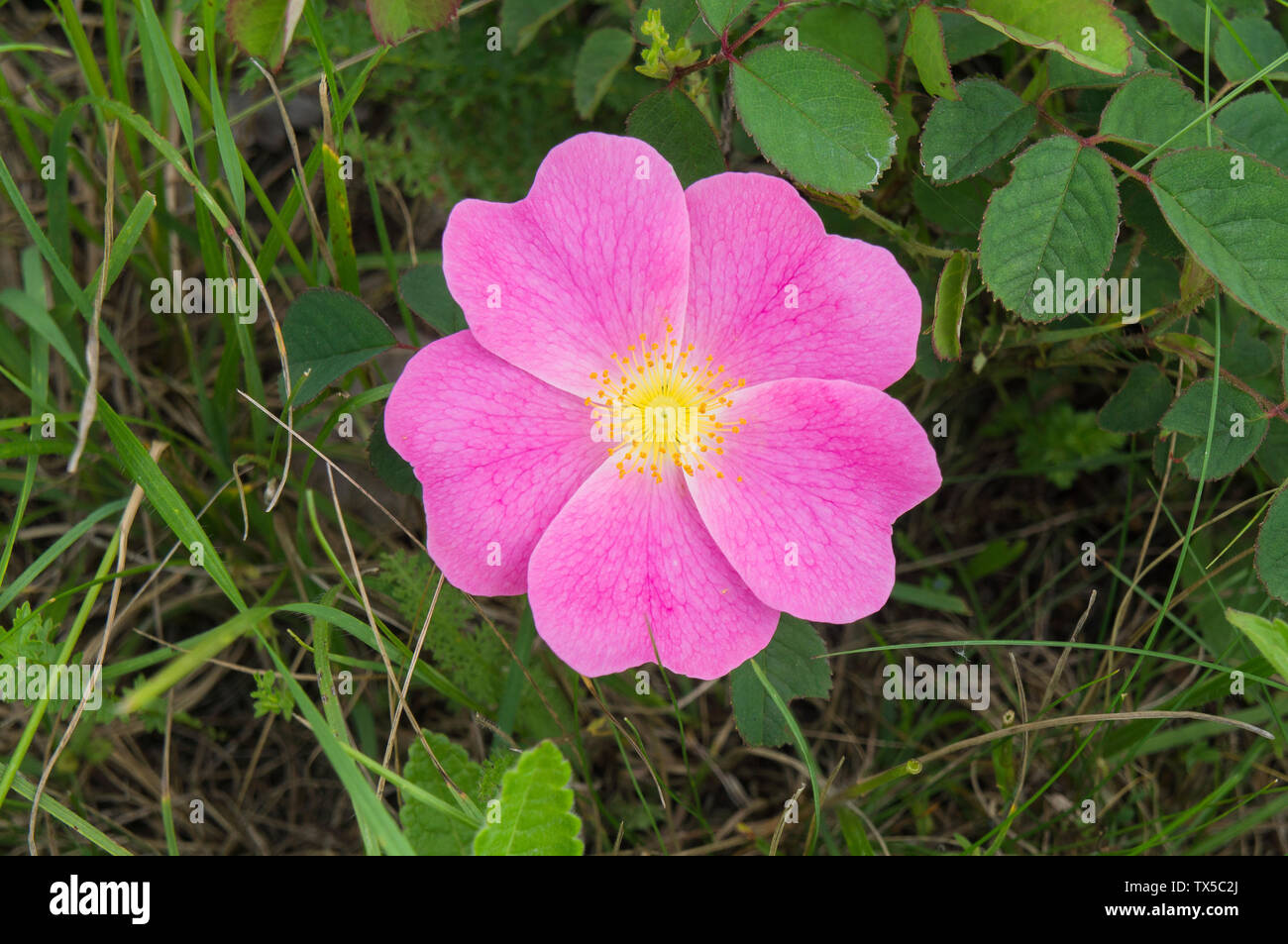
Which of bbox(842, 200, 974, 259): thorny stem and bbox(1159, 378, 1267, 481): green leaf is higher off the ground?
bbox(842, 200, 974, 259): thorny stem

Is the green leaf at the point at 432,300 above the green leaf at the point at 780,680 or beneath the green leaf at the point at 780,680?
above

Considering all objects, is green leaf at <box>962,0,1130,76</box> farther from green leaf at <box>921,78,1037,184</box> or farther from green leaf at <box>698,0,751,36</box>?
green leaf at <box>698,0,751,36</box>

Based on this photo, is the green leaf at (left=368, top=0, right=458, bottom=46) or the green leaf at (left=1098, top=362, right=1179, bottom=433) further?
the green leaf at (left=1098, top=362, right=1179, bottom=433)

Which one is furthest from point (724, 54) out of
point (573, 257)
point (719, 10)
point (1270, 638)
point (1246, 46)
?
point (1270, 638)

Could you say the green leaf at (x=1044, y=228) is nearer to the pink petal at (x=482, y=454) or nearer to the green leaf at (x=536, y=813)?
the pink petal at (x=482, y=454)

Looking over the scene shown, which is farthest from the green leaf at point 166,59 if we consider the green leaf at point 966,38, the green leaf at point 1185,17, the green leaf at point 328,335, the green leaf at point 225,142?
the green leaf at point 1185,17

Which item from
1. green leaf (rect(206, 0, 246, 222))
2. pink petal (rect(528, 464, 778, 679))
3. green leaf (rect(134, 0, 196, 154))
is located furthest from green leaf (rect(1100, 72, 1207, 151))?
green leaf (rect(134, 0, 196, 154))
